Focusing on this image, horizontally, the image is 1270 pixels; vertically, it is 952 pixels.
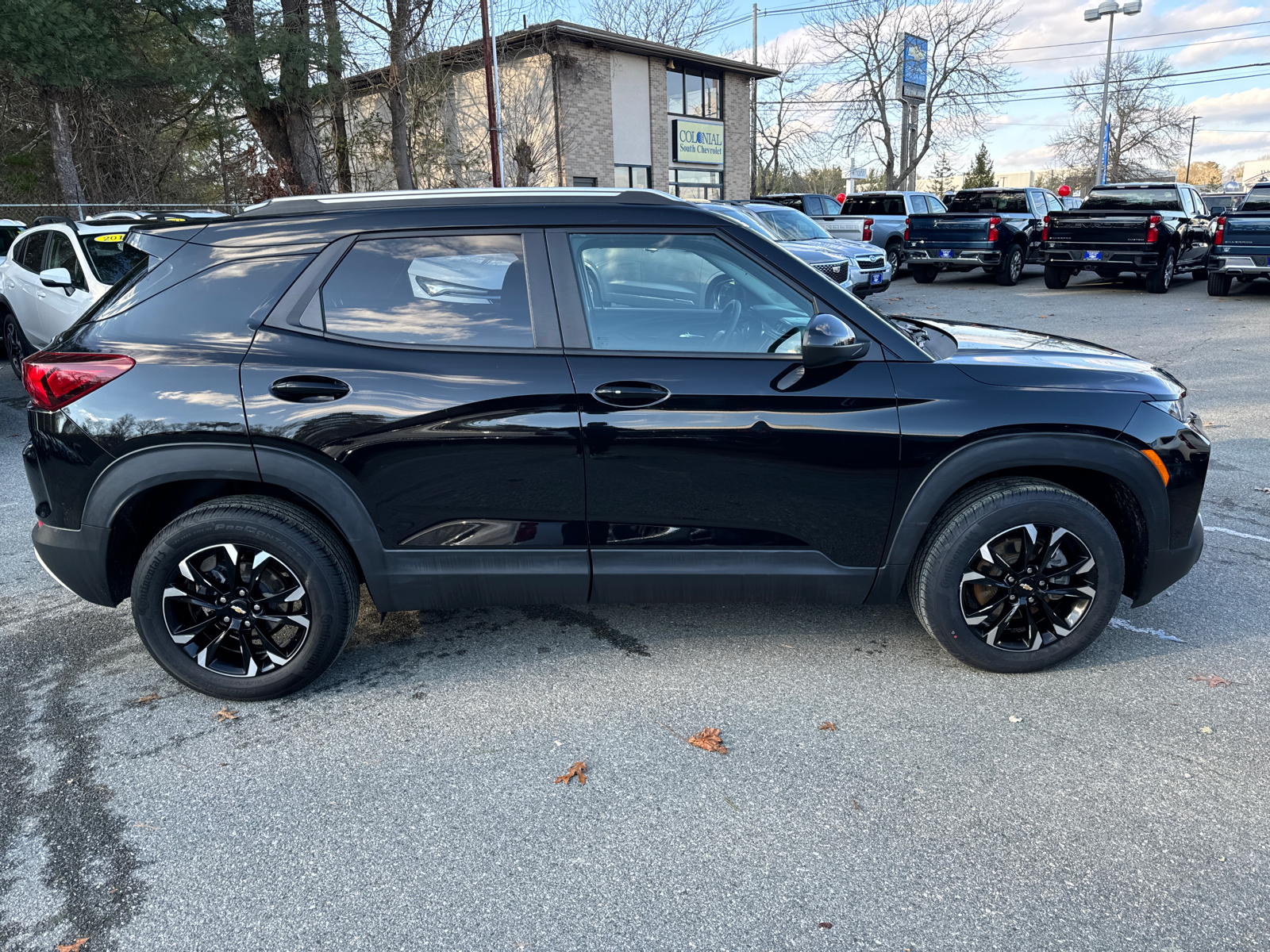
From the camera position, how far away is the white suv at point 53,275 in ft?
28.2

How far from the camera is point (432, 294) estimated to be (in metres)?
3.30

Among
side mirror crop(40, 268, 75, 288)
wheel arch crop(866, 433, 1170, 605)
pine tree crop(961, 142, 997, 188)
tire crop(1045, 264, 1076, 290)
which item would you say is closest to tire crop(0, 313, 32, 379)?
side mirror crop(40, 268, 75, 288)

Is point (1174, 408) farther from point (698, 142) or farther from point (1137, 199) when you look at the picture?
point (698, 142)

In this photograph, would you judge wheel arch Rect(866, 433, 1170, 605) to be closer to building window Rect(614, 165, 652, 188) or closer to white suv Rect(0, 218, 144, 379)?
white suv Rect(0, 218, 144, 379)

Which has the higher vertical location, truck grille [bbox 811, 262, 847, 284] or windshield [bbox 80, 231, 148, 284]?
windshield [bbox 80, 231, 148, 284]

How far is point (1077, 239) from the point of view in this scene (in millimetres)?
16688

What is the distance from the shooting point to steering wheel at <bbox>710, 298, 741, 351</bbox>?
3.28 m

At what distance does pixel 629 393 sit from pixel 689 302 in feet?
1.71

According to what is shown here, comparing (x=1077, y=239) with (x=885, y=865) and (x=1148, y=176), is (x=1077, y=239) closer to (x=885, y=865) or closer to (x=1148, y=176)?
(x=885, y=865)

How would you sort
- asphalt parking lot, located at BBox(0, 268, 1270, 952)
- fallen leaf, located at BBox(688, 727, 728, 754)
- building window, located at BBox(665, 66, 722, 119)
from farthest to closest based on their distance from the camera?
building window, located at BBox(665, 66, 722, 119) < fallen leaf, located at BBox(688, 727, 728, 754) < asphalt parking lot, located at BBox(0, 268, 1270, 952)


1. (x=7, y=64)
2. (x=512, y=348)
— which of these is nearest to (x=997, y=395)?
(x=512, y=348)

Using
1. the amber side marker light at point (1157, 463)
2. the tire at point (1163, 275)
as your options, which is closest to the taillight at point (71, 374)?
the amber side marker light at point (1157, 463)

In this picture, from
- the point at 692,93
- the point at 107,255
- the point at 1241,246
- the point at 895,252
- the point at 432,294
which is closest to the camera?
the point at 432,294

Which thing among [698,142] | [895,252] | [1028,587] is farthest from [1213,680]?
[698,142]
